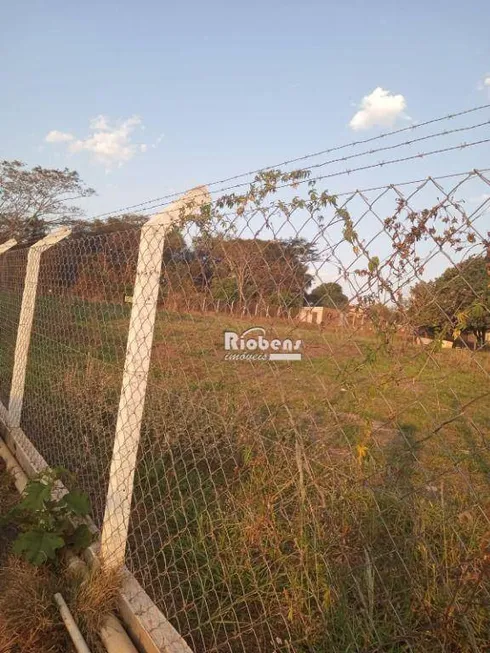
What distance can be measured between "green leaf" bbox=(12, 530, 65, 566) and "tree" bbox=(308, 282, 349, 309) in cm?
152

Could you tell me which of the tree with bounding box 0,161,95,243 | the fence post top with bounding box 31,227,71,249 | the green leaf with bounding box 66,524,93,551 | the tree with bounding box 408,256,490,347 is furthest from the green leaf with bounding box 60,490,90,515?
the tree with bounding box 0,161,95,243

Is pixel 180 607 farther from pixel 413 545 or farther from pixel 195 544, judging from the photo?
pixel 413 545

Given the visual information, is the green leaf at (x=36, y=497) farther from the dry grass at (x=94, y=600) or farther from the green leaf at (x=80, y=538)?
the dry grass at (x=94, y=600)

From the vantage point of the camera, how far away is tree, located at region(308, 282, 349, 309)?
1138 mm

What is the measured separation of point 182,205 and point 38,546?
4.92 feet

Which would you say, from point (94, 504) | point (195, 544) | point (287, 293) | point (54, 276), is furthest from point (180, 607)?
point (54, 276)

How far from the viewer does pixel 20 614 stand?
1738 millimetres

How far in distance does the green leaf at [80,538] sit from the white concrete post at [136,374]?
170mm

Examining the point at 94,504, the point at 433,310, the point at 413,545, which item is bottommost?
the point at 94,504

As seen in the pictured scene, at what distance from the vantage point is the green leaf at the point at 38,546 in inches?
75.8

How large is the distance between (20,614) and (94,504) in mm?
804

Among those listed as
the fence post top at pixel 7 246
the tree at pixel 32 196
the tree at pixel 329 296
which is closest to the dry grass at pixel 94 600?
the tree at pixel 329 296

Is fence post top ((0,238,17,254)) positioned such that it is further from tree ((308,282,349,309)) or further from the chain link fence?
tree ((308,282,349,309))

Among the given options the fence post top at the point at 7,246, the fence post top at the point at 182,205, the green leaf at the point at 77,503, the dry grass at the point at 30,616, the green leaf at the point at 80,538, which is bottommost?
the dry grass at the point at 30,616
